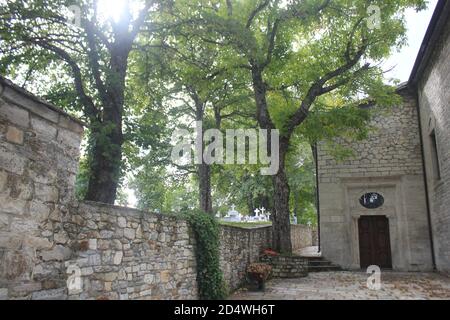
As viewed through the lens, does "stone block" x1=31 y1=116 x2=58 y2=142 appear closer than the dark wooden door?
Yes

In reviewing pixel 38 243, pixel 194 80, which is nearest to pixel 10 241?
pixel 38 243

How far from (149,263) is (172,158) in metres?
12.7

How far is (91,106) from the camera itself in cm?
904

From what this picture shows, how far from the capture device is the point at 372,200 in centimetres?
1566

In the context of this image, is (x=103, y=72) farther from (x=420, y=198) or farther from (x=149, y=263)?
(x=420, y=198)

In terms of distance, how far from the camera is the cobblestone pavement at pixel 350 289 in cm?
870

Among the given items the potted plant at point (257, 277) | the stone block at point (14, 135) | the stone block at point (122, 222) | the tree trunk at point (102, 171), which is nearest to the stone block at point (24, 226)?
the stone block at point (14, 135)

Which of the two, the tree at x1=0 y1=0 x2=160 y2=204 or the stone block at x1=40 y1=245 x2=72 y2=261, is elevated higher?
the tree at x1=0 y1=0 x2=160 y2=204

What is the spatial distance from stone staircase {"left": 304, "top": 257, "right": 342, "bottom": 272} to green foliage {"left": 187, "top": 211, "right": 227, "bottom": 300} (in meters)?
7.35

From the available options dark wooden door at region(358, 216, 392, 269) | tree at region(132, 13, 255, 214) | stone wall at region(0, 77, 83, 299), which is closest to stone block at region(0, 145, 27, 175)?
stone wall at region(0, 77, 83, 299)

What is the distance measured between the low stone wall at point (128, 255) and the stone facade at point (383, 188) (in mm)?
9660

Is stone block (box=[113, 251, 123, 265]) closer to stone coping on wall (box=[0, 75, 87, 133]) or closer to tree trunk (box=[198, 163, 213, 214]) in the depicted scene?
stone coping on wall (box=[0, 75, 87, 133])

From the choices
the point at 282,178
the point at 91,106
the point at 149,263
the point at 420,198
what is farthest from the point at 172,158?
the point at 149,263

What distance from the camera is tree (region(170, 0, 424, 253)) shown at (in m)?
12.2
